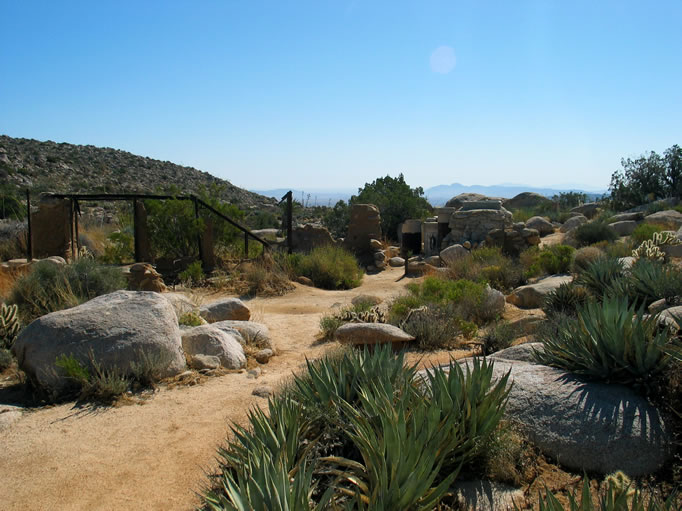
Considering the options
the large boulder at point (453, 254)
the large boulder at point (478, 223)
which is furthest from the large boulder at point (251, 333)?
the large boulder at point (478, 223)

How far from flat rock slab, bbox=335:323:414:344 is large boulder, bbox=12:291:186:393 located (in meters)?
2.35

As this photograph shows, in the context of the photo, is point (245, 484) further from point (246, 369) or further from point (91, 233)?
point (91, 233)

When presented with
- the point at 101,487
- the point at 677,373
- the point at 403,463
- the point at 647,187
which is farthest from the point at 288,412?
the point at 647,187

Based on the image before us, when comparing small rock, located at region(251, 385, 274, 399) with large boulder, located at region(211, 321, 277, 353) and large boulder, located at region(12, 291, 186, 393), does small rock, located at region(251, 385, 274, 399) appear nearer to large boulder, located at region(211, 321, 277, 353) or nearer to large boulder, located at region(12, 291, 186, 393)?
large boulder, located at region(12, 291, 186, 393)

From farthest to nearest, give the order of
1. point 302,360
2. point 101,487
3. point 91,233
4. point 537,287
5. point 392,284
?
point 91,233 → point 392,284 → point 537,287 → point 302,360 → point 101,487

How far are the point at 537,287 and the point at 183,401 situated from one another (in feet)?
24.2

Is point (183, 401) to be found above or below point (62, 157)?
below

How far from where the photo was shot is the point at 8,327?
23.0ft

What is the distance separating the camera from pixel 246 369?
6.87m

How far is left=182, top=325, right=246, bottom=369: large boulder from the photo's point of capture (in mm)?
6832

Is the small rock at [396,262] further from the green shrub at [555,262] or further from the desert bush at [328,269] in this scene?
the green shrub at [555,262]

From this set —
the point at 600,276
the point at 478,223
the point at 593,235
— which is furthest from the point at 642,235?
the point at 600,276

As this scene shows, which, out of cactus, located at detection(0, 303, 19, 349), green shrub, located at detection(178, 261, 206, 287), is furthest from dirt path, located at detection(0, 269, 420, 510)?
green shrub, located at detection(178, 261, 206, 287)

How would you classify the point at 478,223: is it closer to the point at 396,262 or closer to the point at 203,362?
the point at 396,262
